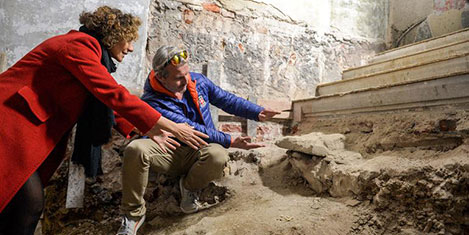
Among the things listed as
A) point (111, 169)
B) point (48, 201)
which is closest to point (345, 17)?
point (111, 169)

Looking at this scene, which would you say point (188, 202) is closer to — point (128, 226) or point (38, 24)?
point (128, 226)

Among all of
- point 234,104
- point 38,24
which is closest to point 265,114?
point 234,104

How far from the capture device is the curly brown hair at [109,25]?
1489mm

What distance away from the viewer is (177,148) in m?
1.91

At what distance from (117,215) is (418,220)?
2.02 meters

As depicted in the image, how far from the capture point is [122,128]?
70.7 inches

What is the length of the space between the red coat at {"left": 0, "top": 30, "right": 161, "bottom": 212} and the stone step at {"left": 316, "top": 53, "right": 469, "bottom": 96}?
5.97 feet

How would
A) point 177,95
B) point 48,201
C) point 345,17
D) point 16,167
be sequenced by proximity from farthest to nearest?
point 345,17, point 48,201, point 177,95, point 16,167

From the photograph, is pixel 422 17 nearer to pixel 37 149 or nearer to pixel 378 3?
pixel 378 3

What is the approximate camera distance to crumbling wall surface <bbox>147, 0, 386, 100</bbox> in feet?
9.63

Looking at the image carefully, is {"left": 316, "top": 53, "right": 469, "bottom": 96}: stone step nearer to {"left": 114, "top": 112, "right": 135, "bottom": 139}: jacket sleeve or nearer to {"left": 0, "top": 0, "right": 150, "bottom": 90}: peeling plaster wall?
{"left": 114, "top": 112, "right": 135, "bottom": 139}: jacket sleeve

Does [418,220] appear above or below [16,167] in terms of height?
below

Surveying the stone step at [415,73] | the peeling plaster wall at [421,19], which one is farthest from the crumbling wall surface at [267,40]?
the stone step at [415,73]

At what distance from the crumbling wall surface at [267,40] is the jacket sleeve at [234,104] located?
0.70 meters
